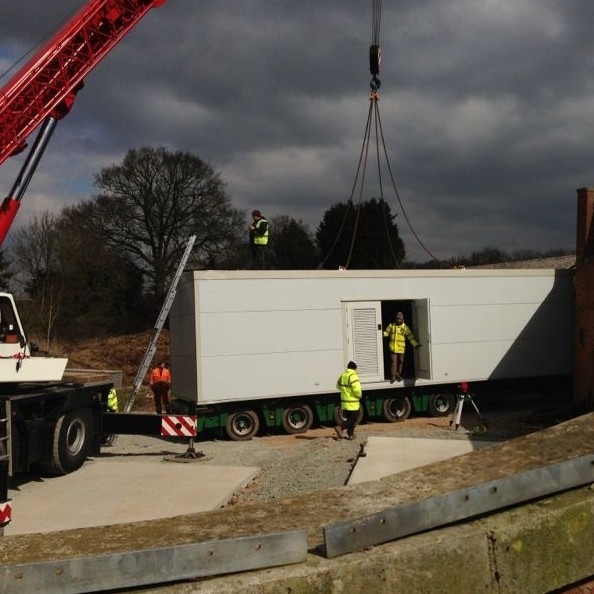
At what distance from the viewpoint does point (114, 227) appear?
44.7 metres

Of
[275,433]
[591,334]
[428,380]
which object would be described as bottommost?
[275,433]

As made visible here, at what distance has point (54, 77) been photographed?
14.1 meters

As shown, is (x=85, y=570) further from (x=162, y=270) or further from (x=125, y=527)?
(x=162, y=270)

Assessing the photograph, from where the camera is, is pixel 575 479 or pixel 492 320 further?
pixel 492 320

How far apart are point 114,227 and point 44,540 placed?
4400 centimetres

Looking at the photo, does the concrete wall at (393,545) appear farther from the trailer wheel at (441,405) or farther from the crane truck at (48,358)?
the trailer wheel at (441,405)

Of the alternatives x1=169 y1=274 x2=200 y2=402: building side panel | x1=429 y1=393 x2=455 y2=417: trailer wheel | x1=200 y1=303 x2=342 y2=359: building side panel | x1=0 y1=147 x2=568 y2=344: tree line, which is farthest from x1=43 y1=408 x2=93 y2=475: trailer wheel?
x1=0 y1=147 x2=568 y2=344: tree line

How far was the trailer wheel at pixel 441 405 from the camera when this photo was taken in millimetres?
16319

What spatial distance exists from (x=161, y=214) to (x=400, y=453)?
36476mm

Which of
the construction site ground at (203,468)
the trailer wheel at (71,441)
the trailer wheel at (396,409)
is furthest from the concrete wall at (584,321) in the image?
the trailer wheel at (71,441)

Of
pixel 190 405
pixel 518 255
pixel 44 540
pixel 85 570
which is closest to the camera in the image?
pixel 85 570

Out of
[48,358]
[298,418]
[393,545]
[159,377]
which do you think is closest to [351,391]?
[298,418]

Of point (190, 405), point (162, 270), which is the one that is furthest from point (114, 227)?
point (190, 405)

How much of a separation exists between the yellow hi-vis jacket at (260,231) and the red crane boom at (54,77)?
493cm
